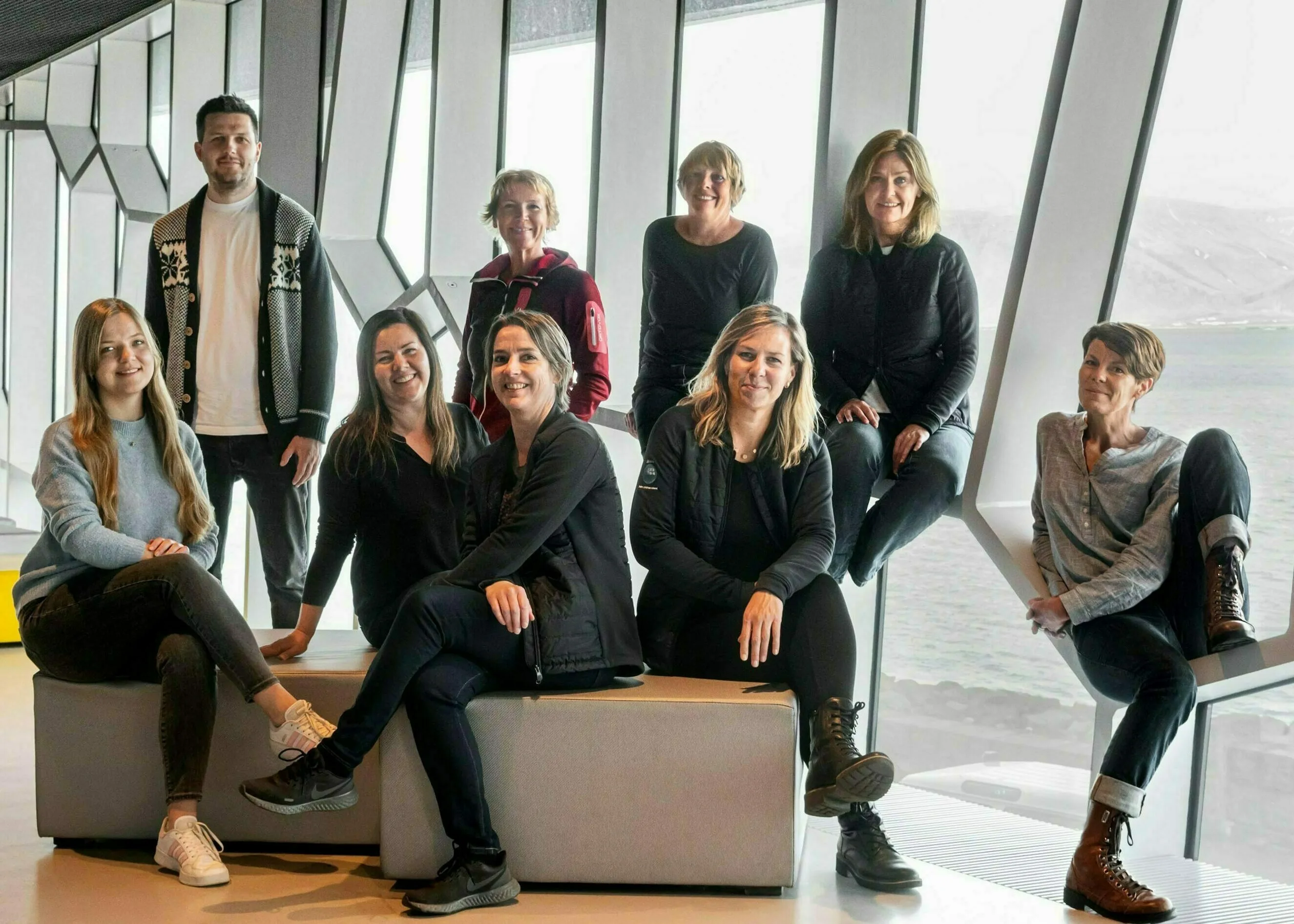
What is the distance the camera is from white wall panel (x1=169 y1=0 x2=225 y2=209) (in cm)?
728

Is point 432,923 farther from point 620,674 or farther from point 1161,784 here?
point 1161,784

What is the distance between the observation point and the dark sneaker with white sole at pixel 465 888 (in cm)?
260

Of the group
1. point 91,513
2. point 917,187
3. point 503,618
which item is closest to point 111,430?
point 91,513

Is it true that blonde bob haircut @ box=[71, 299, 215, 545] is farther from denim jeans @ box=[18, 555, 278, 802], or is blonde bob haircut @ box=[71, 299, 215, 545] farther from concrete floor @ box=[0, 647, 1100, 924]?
concrete floor @ box=[0, 647, 1100, 924]

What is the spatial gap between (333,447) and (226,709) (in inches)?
27.1

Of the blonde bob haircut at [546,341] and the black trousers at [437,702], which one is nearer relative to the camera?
the black trousers at [437,702]

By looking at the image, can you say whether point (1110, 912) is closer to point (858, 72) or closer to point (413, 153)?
point (858, 72)

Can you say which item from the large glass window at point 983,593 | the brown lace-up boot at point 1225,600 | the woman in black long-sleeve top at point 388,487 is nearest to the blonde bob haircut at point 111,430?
the woman in black long-sleeve top at point 388,487

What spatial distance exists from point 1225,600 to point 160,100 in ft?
24.3

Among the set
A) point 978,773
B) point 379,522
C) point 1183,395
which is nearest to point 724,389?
point 379,522

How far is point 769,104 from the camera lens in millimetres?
4422

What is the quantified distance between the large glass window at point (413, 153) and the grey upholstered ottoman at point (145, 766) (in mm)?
3169

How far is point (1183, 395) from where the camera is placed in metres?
3.53

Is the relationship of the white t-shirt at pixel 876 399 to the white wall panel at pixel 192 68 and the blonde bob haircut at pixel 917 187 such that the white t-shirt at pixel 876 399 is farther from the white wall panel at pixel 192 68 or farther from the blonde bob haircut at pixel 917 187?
the white wall panel at pixel 192 68
